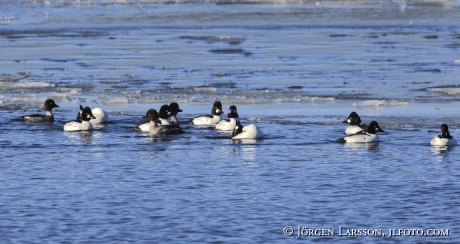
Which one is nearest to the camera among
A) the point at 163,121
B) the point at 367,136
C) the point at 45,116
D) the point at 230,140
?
the point at 367,136

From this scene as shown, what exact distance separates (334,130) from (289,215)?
6028 millimetres

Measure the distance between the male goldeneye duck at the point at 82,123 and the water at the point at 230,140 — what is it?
307 millimetres

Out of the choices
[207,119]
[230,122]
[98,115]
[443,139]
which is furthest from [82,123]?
[443,139]

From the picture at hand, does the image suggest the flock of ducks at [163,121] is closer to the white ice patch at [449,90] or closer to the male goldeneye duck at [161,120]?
the male goldeneye duck at [161,120]

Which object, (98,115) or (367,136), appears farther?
(98,115)

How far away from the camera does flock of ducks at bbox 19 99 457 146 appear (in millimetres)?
15797

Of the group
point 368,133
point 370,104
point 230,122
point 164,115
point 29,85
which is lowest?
point 368,133

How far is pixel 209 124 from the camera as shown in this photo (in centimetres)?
1775

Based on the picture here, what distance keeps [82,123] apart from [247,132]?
10.9 feet

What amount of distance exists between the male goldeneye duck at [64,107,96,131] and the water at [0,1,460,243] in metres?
0.31

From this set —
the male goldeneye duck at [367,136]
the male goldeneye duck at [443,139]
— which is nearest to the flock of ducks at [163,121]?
the male goldeneye duck at [367,136]

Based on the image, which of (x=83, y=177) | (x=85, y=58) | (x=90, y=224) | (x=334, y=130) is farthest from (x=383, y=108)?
(x=85, y=58)

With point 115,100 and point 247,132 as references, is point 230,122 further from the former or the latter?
point 115,100

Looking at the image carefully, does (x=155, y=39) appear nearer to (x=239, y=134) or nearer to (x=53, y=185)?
(x=239, y=134)
